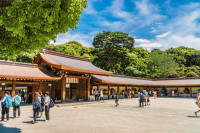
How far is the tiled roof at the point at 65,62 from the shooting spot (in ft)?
60.6

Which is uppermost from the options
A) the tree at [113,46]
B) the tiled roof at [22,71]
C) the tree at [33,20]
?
the tree at [113,46]

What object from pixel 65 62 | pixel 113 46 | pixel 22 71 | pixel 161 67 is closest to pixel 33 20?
pixel 22 71

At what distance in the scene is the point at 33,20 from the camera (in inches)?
237

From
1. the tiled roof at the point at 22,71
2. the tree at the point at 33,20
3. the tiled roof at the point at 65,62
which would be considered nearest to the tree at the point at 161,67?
the tiled roof at the point at 65,62

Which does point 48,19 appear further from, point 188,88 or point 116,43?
point 188,88

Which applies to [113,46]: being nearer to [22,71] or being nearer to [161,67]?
[161,67]

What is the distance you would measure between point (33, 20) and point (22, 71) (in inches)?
495

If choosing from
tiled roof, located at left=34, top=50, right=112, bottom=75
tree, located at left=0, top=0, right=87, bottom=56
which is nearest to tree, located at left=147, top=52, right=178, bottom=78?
tiled roof, located at left=34, top=50, right=112, bottom=75

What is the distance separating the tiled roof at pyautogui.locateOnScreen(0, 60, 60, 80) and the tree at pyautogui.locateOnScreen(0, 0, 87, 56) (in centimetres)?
840

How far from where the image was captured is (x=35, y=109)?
853 centimetres

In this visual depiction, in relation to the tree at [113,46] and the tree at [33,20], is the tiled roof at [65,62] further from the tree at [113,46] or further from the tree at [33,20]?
the tree at [113,46]

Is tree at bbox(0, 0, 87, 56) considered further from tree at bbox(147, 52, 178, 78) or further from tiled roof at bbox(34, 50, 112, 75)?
tree at bbox(147, 52, 178, 78)

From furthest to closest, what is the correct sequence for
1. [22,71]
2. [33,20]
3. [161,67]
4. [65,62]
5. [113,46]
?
[161,67]
[113,46]
[65,62]
[22,71]
[33,20]

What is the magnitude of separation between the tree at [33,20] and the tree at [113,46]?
1304 inches
